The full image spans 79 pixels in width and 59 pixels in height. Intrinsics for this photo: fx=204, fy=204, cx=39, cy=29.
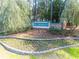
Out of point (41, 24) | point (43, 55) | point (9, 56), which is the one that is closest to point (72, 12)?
point (41, 24)

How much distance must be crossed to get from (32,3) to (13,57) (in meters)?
13.1

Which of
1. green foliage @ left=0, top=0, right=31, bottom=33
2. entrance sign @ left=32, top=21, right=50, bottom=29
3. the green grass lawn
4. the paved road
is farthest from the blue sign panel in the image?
the paved road

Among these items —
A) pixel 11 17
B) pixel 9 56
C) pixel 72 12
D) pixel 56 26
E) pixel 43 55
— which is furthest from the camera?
pixel 56 26

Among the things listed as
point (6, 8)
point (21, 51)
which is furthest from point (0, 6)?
point (21, 51)

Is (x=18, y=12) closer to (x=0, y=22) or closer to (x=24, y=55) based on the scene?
(x=0, y=22)

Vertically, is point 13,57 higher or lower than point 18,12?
lower

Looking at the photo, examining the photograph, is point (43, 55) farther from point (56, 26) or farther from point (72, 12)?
point (56, 26)

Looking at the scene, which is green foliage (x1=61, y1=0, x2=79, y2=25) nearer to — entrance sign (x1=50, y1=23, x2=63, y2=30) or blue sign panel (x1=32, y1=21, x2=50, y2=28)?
entrance sign (x1=50, y1=23, x2=63, y2=30)

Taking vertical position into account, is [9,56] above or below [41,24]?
below

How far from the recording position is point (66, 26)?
20.3 m

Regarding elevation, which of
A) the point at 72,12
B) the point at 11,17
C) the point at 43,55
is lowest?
the point at 43,55

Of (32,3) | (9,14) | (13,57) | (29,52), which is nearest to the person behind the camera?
(13,57)

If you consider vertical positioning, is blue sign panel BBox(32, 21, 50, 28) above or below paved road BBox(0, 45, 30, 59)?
above

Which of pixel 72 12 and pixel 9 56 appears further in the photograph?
pixel 72 12
